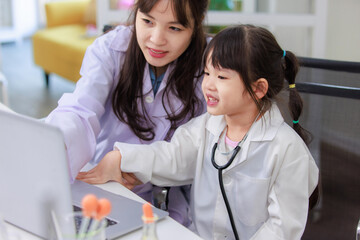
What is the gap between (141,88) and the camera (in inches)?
60.1

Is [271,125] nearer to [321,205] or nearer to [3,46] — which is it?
[321,205]

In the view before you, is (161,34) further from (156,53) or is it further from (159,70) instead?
(159,70)

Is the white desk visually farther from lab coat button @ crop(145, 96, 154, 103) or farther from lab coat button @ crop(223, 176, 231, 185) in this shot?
lab coat button @ crop(145, 96, 154, 103)

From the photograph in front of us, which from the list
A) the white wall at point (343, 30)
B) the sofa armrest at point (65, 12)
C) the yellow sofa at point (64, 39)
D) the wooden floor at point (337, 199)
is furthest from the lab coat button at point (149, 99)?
the sofa armrest at point (65, 12)

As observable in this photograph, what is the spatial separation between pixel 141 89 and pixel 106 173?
36cm

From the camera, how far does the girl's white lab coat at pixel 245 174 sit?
3.80 ft

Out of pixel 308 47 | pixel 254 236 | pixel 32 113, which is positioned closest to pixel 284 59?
pixel 254 236

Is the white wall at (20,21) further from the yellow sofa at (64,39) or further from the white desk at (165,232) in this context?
the white desk at (165,232)

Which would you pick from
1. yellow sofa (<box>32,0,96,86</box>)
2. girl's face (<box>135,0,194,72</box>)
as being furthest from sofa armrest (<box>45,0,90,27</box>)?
girl's face (<box>135,0,194,72</box>)

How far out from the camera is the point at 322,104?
133cm

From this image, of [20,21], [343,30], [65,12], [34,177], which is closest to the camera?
[34,177]

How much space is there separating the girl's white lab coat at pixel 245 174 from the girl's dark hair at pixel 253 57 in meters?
0.07

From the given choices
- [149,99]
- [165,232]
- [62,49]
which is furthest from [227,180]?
[62,49]

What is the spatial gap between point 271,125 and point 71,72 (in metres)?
3.21
